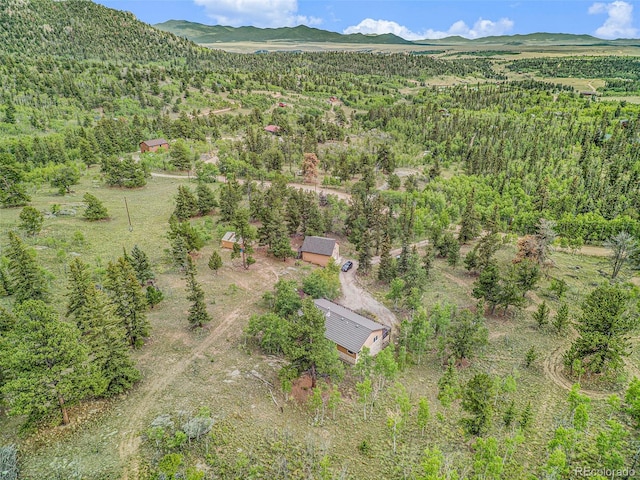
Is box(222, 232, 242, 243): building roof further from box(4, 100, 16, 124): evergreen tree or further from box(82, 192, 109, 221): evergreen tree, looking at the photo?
box(4, 100, 16, 124): evergreen tree

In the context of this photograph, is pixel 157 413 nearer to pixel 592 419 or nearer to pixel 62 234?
pixel 592 419

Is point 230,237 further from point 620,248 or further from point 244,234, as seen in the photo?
point 620,248

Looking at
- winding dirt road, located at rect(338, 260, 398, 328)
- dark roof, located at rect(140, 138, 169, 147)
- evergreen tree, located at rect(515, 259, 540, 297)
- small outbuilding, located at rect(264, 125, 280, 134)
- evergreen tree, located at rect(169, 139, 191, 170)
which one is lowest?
winding dirt road, located at rect(338, 260, 398, 328)

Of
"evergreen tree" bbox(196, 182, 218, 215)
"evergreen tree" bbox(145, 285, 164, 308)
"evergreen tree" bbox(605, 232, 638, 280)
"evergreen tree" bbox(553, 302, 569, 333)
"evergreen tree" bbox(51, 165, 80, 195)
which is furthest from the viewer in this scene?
"evergreen tree" bbox(51, 165, 80, 195)

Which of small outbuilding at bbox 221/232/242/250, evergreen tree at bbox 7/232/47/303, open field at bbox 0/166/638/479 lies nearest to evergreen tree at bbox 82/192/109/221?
open field at bbox 0/166/638/479

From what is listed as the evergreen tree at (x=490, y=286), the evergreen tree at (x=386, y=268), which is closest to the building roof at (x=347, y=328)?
the evergreen tree at (x=386, y=268)

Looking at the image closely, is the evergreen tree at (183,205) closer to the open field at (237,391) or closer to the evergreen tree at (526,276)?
the open field at (237,391)

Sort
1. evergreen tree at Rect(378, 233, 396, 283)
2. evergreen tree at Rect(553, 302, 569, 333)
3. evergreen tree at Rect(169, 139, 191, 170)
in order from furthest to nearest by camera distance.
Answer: evergreen tree at Rect(169, 139, 191, 170)
evergreen tree at Rect(378, 233, 396, 283)
evergreen tree at Rect(553, 302, 569, 333)

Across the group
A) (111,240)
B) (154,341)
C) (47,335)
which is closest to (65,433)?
(47,335)
